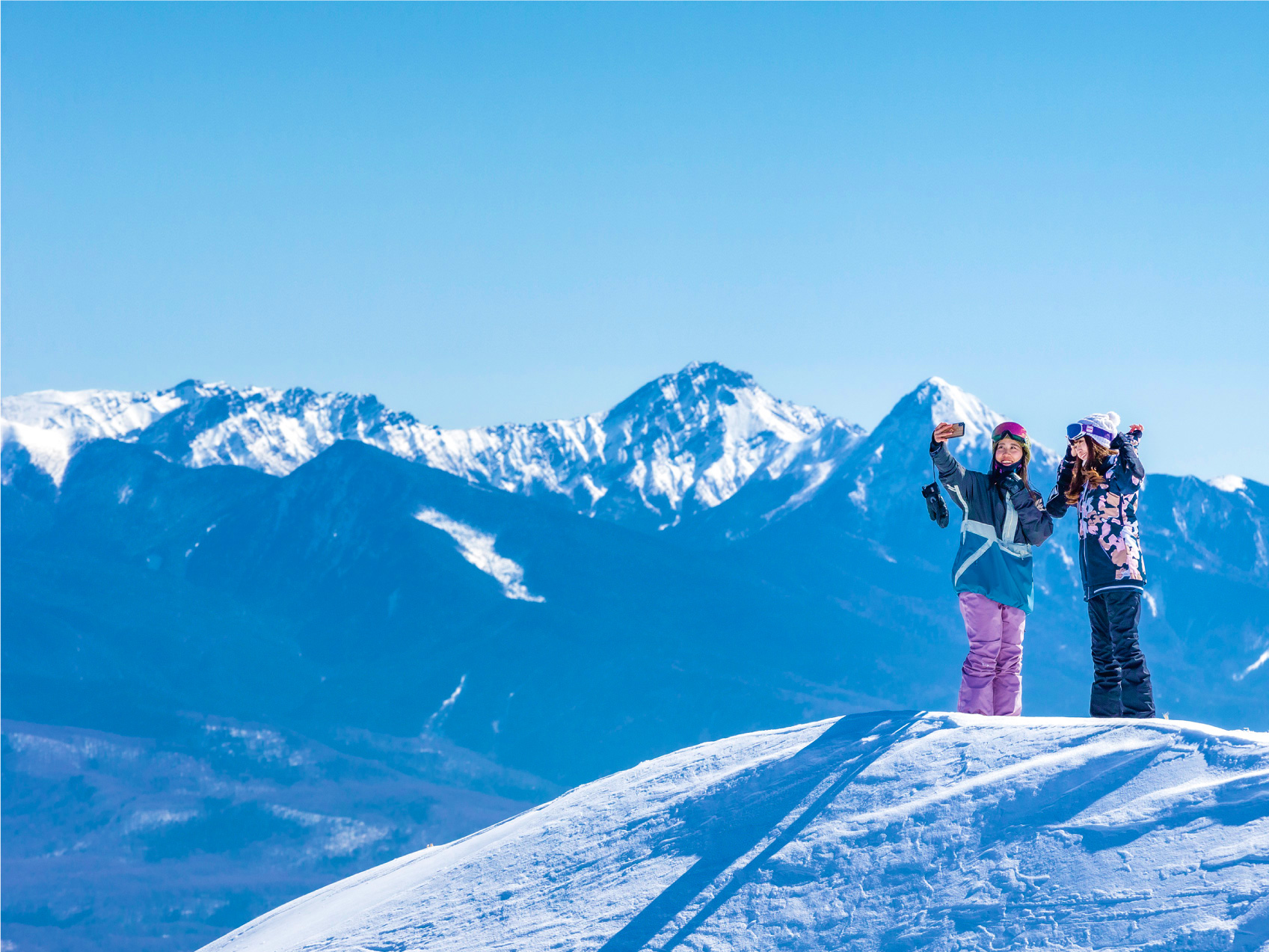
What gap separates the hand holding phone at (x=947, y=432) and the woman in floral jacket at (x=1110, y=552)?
5.67 ft

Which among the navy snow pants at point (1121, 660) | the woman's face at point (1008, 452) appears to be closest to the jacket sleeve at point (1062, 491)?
the woman's face at point (1008, 452)

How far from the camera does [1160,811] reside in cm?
1309

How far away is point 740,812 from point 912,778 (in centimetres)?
203

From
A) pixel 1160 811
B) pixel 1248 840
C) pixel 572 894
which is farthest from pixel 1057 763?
pixel 572 894

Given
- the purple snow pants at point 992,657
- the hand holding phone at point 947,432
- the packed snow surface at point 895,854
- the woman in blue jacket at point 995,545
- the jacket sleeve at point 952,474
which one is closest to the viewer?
the packed snow surface at point 895,854

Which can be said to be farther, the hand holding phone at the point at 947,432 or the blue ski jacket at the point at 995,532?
the blue ski jacket at the point at 995,532

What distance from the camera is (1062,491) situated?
1675 cm

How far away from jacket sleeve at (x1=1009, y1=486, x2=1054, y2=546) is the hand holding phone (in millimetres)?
1113

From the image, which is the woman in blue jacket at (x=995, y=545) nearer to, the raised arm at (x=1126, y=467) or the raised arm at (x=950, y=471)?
the raised arm at (x=950, y=471)

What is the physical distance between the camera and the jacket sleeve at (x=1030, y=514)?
53.5 ft

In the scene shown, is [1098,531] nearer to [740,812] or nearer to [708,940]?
[740,812]

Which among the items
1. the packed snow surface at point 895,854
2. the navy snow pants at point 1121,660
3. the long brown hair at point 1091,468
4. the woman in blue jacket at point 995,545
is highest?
the long brown hair at point 1091,468

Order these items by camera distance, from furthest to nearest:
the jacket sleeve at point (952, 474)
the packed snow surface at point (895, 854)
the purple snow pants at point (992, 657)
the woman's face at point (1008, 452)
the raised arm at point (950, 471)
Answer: the woman's face at point (1008, 452) → the purple snow pants at point (992, 657) → the jacket sleeve at point (952, 474) → the raised arm at point (950, 471) → the packed snow surface at point (895, 854)

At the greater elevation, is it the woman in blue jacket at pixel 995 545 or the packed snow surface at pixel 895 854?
the woman in blue jacket at pixel 995 545
